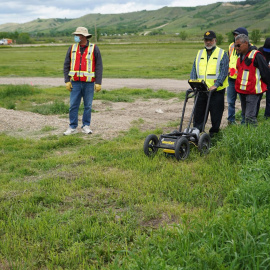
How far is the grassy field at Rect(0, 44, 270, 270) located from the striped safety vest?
121 cm

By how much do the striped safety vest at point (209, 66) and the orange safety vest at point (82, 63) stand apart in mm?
2756

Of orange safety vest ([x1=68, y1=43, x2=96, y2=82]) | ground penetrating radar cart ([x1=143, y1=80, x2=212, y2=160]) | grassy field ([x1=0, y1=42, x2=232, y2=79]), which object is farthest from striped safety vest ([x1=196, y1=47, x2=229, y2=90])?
grassy field ([x1=0, y1=42, x2=232, y2=79])

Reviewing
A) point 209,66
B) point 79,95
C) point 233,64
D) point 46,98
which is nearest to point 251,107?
point 209,66

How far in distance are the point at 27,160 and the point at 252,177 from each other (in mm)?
4211

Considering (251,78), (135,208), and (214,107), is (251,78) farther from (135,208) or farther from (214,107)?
(135,208)

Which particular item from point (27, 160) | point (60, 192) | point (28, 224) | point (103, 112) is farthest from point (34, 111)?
point (28, 224)

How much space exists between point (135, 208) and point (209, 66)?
384 centimetres

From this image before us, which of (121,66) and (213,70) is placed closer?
(213,70)

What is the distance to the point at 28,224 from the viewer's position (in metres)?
3.98

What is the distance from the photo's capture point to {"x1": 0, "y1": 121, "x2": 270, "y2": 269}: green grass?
3062 millimetres

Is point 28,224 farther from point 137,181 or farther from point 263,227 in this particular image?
point 263,227

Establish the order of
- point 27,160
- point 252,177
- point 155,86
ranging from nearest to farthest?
point 252,177 → point 27,160 → point 155,86

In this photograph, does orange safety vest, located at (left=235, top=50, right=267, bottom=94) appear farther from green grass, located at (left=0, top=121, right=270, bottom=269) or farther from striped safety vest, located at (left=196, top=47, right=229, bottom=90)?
green grass, located at (left=0, top=121, right=270, bottom=269)

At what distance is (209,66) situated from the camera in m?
7.11
